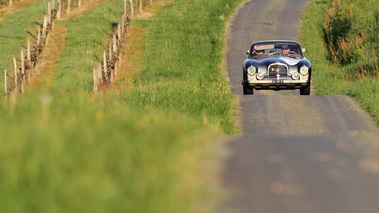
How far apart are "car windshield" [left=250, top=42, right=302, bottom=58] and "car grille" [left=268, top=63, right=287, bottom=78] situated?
952mm

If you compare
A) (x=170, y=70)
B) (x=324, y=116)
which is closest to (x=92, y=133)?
(x=324, y=116)

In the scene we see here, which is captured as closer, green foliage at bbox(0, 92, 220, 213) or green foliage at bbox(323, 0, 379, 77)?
green foliage at bbox(0, 92, 220, 213)

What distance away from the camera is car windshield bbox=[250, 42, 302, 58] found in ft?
50.1

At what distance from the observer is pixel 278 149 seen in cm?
597

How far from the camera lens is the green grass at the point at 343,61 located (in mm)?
16219

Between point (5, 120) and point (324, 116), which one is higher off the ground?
point (5, 120)

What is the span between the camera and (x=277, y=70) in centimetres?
1425

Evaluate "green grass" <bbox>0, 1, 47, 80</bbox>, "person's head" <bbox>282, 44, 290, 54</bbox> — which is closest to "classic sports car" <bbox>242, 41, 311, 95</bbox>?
"person's head" <bbox>282, 44, 290, 54</bbox>

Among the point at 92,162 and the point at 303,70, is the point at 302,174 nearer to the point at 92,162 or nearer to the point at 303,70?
the point at 92,162

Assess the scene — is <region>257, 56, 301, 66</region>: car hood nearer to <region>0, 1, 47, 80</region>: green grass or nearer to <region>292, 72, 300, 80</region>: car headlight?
<region>292, 72, 300, 80</region>: car headlight

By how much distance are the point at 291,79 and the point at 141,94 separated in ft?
13.3

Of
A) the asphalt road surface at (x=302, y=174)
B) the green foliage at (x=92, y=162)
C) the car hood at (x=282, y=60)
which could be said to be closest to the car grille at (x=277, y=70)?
the car hood at (x=282, y=60)

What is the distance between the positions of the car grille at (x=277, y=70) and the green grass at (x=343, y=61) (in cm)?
242

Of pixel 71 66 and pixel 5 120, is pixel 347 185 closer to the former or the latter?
pixel 5 120
